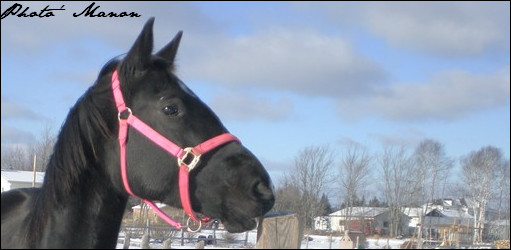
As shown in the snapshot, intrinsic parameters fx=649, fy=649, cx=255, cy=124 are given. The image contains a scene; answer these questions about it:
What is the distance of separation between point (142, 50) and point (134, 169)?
468mm

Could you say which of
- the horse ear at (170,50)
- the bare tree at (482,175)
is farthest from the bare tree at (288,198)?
the horse ear at (170,50)

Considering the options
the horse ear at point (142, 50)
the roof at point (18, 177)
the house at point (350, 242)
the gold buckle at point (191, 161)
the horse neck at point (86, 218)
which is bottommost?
the house at point (350, 242)

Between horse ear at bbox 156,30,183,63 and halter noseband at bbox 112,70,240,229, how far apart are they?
13.0 inches

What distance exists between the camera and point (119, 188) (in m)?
2.54

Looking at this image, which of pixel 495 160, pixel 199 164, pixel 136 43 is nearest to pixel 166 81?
pixel 136 43

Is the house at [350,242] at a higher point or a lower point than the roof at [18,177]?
lower

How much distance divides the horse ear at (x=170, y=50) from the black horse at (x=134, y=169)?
0.21 metres

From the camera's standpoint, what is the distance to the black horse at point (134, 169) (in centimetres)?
242

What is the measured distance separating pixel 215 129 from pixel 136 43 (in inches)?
17.9

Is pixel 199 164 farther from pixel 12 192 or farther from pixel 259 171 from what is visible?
pixel 12 192

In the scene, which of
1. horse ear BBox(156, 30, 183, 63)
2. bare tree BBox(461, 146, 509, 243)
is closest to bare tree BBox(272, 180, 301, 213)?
bare tree BBox(461, 146, 509, 243)

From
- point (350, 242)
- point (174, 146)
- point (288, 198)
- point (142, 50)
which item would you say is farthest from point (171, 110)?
point (288, 198)

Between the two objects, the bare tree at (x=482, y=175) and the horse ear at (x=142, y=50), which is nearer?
the horse ear at (x=142, y=50)

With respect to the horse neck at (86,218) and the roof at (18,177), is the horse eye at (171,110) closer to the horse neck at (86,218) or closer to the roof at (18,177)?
the horse neck at (86,218)
